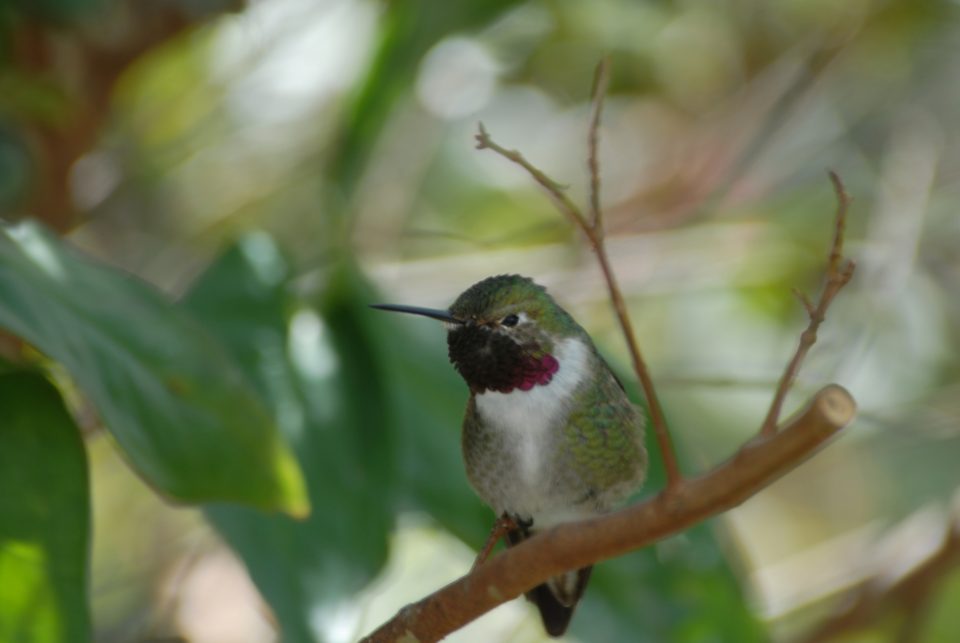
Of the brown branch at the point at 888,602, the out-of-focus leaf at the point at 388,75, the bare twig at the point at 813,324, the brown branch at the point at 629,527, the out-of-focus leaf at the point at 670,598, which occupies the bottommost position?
the brown branch at the point at 629,527

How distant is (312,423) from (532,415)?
690mm

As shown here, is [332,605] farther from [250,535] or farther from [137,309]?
[137,309]

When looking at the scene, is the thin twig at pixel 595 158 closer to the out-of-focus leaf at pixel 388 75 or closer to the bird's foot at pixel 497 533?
the bird's foot at pixel 497 533

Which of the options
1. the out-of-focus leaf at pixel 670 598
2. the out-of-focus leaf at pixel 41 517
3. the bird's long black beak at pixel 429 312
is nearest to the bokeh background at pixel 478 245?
the out-of-focus leaf at pixel 670 598

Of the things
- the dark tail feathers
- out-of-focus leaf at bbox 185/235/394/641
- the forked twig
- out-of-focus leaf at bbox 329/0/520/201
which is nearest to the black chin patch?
the dark tail feathers

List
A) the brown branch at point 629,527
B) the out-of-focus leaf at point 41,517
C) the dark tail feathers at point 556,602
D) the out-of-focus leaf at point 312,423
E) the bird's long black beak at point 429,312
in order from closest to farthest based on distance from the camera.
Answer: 1. the brown branch at point 629,527
2. the out-of-focus leaf at point 41,517
3. the bird's long black beak at point 429,312
4. the dark tail feathers at point 556,602
5. the out-of-focus leaf at point 312,423

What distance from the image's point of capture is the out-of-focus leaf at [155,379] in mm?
1723

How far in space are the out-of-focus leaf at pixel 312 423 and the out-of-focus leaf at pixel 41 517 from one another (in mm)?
555

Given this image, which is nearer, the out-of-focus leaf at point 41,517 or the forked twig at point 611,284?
the forked twig at point 611,284

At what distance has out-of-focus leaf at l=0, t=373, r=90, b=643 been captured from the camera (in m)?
1.64

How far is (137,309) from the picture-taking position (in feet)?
6.31

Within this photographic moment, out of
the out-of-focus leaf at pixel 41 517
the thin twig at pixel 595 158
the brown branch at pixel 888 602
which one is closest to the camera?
the thin twig at pixel 595 158

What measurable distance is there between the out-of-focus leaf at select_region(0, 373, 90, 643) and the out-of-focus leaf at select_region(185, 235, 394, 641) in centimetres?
56

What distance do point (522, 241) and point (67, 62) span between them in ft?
4.70
